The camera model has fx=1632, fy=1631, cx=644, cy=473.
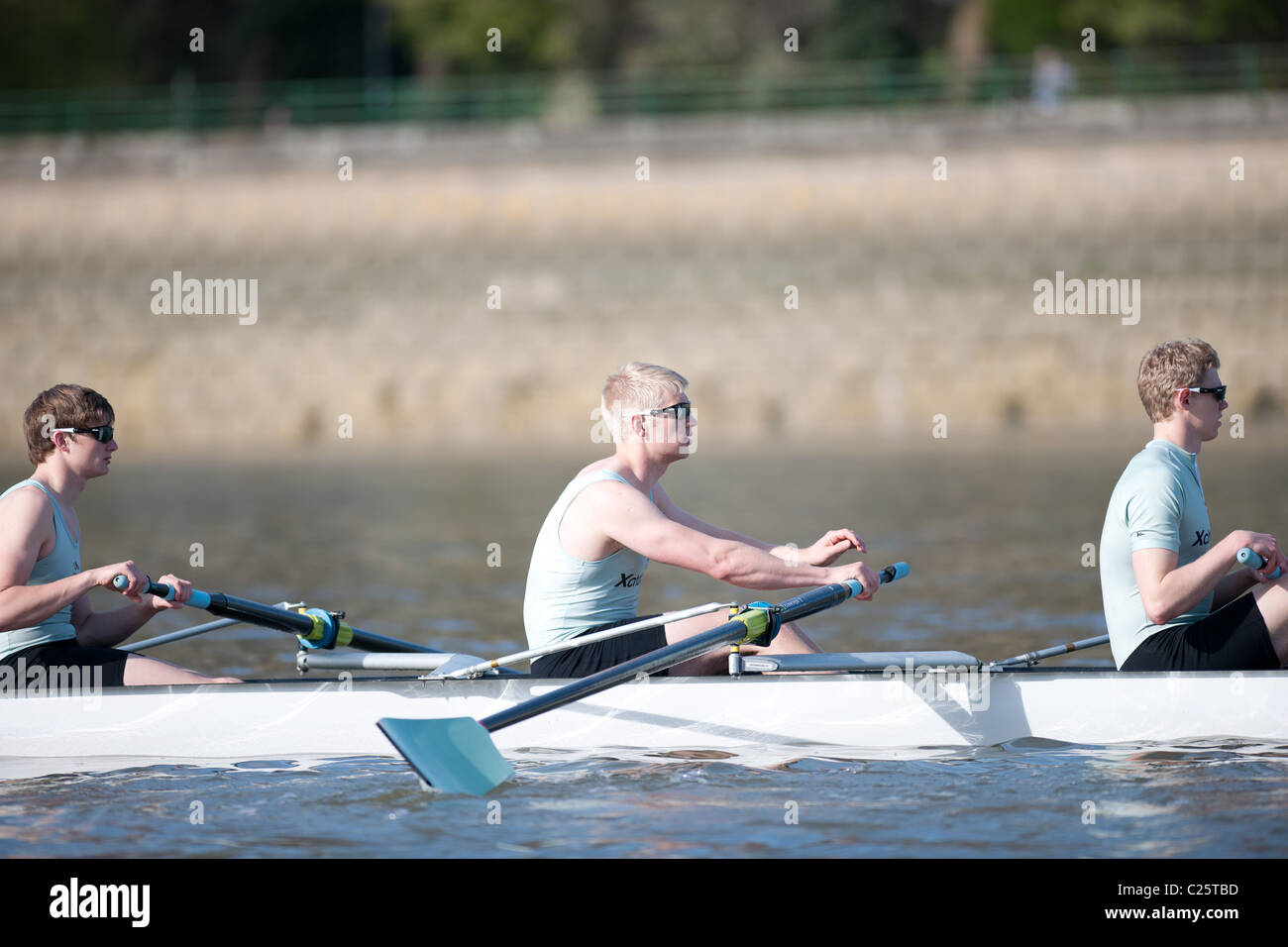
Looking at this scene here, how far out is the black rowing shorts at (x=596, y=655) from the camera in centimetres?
578

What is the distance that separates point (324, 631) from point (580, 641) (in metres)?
1.34

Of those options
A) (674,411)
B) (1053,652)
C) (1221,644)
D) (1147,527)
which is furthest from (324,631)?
(1221,644)

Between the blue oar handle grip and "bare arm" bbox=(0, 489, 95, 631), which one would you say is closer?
the blue oar handle grip

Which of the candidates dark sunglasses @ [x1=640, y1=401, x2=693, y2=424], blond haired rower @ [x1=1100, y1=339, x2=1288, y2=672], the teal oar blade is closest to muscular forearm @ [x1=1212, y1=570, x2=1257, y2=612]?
blond haired rower @ [x1=1100, y1=339, x2=1288, y2=672]

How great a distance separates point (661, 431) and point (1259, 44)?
29859mm

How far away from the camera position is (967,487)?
17047 mm

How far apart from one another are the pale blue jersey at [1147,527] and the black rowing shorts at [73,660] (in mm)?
3514

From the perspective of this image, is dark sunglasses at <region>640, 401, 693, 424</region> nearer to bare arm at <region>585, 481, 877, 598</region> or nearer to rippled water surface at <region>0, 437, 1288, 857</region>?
bare arm at <region>585, 481, 877, 598</region>

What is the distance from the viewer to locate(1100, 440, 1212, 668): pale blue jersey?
5215mm

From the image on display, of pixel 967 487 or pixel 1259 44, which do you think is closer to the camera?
pixel 967 487

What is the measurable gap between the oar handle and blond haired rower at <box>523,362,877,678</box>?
1160 millimetres

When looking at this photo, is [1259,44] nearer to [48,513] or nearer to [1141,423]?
[1141,423]

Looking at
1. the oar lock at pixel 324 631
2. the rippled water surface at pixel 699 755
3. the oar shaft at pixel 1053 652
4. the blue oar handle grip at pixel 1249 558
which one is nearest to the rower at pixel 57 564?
the rippled water surface at pixel 699 755
